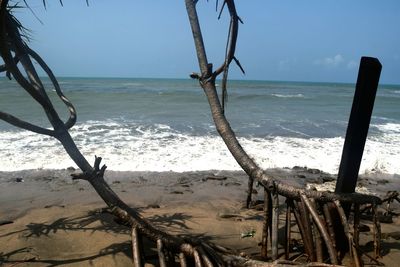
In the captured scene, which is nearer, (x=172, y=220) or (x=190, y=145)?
(x=172, y=220)

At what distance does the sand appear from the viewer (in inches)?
140

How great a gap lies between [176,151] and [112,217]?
462 centimetres

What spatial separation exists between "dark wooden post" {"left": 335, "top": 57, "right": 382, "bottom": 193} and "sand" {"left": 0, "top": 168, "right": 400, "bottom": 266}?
0.87 m

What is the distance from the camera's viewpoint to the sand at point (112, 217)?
3.56 meters

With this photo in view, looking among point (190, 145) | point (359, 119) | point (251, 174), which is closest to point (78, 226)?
point (251, 174)

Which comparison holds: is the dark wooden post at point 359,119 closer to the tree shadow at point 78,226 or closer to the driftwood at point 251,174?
the driftwood at point 251,174

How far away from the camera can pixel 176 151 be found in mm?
9188

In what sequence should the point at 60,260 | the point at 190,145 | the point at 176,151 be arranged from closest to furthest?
1. the point at 60,260
2. the point at 176,151
3. the point at 190,145

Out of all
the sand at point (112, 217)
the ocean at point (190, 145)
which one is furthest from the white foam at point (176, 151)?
the sand at point (112, 217)

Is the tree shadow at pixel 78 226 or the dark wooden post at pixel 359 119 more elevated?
the dark wooden post at pixel 359 119

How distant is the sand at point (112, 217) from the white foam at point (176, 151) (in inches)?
20.8

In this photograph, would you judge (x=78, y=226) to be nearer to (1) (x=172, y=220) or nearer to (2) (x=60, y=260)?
(2) (x=60, y=260)

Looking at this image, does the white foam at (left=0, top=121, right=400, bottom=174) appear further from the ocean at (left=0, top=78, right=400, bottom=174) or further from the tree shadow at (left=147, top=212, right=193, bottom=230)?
the tree shadow at (left=147, top=212, right=193, bottom=230)

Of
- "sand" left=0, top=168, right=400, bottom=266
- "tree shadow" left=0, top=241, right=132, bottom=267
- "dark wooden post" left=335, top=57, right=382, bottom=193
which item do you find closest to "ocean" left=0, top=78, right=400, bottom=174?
"sand" left=0, top=168, right=400, bottom=266
